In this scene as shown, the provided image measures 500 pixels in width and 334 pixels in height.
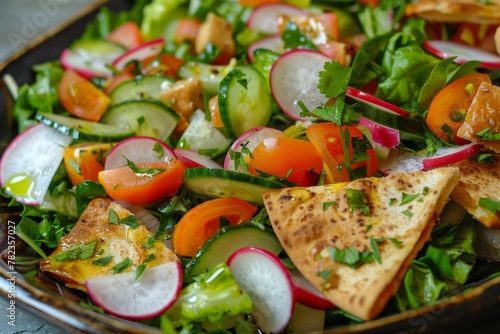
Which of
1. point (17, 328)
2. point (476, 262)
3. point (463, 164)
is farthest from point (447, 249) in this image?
point (17, 328)

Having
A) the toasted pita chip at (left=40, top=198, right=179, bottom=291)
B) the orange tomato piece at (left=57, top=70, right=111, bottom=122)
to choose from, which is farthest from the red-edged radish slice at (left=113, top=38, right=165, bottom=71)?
the toasted pita chip at (left=40, top=198, right=179, bottom=291)

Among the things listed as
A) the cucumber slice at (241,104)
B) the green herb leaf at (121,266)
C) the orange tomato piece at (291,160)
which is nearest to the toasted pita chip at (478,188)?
the orange tomato piece at (291,160)

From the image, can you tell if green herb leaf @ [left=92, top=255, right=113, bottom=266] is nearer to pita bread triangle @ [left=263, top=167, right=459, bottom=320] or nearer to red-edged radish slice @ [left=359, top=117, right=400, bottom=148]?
pita bread triangle @ [left=263, top=167, right=459, bottom=320]

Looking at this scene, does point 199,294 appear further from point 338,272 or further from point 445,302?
point 445,302

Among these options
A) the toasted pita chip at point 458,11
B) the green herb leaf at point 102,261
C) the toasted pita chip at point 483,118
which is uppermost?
the toasted pita chip at point 458,11

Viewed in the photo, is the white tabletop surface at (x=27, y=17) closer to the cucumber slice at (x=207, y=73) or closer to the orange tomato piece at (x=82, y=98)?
the orange tomato piece at (x=82, y=98)

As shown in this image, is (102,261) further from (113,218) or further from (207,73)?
(207,73)
